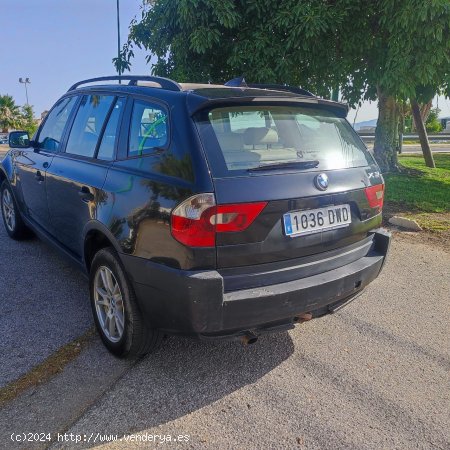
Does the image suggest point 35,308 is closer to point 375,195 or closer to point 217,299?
point 217,299

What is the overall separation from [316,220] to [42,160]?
2783 mm

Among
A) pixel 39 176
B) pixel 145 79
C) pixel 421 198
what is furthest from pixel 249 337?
pixel 421 198

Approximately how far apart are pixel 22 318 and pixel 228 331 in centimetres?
190

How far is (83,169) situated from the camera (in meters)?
3.25

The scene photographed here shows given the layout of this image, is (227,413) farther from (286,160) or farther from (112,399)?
(286,160)

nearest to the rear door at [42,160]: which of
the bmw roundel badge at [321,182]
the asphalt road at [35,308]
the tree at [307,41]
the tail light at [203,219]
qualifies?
the asphalt road at [35,308]

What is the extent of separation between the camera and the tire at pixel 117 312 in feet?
8.70

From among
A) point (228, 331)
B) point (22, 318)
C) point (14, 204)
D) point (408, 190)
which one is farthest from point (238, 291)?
point (408, 190)

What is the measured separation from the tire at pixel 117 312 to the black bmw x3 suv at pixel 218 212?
0.01 meters

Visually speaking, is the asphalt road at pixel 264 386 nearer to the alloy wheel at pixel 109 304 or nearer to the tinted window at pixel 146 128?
the alloy wheel at pixel 109 304

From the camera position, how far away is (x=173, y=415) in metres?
2.36

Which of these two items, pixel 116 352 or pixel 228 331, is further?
pixel 116 352

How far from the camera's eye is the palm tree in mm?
52188

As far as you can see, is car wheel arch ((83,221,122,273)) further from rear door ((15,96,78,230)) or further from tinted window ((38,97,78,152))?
tinted window ((38,97,78,152))
